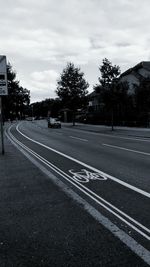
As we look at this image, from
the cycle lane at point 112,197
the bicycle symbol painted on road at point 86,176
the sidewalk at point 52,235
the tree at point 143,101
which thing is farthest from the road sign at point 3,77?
the tree at point 143,101

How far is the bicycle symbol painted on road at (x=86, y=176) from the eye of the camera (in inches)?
346

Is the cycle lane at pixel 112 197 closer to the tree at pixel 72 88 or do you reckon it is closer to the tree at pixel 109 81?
the tree at pixel 109 81

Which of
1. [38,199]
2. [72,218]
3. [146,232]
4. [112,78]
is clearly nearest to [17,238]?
[72,218]

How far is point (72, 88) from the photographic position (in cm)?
6353

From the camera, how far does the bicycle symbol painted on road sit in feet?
28.8

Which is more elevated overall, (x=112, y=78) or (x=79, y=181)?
(x=112, y=78)

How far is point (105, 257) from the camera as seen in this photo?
3998mm

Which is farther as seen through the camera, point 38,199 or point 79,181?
point 79,181

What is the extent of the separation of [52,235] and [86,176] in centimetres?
454

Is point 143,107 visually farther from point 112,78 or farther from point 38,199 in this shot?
point 38,199

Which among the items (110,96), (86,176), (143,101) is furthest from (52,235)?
(143,101)

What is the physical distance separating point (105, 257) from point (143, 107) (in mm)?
41460

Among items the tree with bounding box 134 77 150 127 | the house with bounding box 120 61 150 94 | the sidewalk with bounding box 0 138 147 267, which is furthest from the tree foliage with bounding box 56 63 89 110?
the sidewalk with bounding box 0 138 147 267

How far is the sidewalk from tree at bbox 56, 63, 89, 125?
56.4 m
